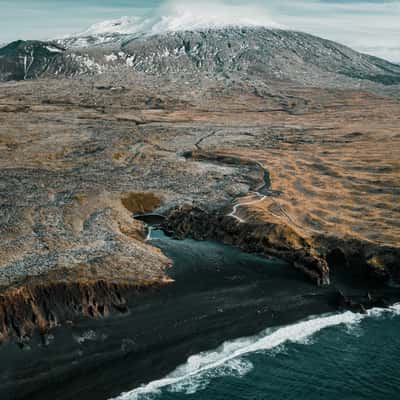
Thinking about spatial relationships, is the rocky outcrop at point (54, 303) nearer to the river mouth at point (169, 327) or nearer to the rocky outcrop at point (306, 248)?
the river mouth at point (169, 327)

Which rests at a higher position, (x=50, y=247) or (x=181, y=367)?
(x=50, y=247)

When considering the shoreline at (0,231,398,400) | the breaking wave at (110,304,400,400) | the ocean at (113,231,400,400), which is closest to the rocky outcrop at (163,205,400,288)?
the shoreline at (0,231,398,400)

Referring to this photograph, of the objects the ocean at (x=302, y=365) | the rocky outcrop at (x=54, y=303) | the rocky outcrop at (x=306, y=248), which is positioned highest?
the rocky outcrop at (x=306, y=248)

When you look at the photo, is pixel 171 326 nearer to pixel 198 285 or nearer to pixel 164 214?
pixel 198 285

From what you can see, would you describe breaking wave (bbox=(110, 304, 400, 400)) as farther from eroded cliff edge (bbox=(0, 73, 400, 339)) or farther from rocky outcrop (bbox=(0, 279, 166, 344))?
rocky outcrop (bbox=(0, 279, 166, 344))

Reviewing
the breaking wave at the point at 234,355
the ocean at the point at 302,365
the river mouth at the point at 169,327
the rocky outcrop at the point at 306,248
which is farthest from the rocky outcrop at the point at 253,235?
the ocean at the point at 302,365

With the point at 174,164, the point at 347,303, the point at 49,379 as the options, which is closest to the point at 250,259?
the point at 347,303

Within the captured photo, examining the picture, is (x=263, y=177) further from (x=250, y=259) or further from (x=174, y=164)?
(x=250, y=259)

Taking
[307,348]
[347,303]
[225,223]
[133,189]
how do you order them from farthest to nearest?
[133,189]
[225,223]
[347,303]
[307,348]
